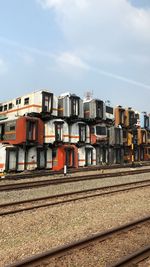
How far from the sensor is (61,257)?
19.5 ft

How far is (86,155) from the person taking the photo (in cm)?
3794

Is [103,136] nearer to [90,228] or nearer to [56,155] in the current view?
[56,155]

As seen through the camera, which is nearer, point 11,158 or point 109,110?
point 11,158

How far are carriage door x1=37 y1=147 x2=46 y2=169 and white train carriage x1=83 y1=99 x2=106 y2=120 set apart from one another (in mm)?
10273

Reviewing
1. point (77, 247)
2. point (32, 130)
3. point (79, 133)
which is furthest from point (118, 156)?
point (77, 247)

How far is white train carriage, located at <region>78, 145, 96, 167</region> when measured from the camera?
1454 inches

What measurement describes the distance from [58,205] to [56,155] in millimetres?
21980

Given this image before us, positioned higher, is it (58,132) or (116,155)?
(58,132)

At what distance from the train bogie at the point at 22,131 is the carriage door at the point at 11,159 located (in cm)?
142

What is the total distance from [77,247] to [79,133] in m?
31.3

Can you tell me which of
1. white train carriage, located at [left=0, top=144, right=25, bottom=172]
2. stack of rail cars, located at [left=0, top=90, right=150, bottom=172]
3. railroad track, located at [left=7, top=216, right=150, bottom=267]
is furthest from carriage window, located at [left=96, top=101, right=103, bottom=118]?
railroad track, located at [left=7, top=216, right=150, bottom=267]

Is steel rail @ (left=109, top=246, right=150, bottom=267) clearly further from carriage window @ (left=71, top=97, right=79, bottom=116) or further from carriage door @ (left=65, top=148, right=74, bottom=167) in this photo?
carriage window @ (left=71, top=97, right=79, bottom=116)

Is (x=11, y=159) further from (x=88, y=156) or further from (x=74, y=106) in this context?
(x=88, y=156)

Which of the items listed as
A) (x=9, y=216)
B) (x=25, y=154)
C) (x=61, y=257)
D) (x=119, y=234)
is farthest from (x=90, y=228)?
(x=25, y=154)
